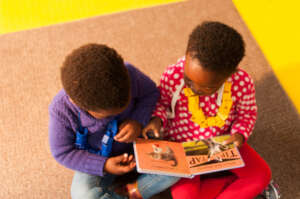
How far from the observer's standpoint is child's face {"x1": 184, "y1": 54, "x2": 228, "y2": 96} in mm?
694

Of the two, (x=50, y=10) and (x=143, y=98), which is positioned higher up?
(x=50, y=10)

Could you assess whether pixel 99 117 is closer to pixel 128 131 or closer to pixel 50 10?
pixel 128 131

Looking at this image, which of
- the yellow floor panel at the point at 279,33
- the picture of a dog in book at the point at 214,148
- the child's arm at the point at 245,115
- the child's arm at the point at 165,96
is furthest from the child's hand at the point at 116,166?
the yellow floor panel at the point at 279,33

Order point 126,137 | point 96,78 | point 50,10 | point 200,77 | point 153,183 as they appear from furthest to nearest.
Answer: point 50,10, point 153,183, point 126,137, point 200,77, point 96,78

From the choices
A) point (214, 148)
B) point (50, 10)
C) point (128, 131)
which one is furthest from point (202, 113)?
point (50, 10)

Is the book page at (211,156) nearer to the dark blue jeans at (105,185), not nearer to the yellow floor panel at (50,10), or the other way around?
the dark blue jeans at (105,185)

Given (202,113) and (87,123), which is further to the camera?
(202,113)

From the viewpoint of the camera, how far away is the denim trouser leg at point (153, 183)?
89cm

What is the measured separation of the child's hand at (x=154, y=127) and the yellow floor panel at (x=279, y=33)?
0.73 meters

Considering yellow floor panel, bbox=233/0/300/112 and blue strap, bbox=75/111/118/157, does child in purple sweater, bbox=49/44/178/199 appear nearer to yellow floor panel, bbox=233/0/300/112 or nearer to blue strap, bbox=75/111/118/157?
blue strap, bbox=75/111/118/157

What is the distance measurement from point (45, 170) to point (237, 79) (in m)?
0.83

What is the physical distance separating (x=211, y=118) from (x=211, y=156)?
0.13 m

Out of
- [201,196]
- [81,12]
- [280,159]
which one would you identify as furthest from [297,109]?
[81,12]

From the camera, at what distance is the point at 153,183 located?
0.92 meters
